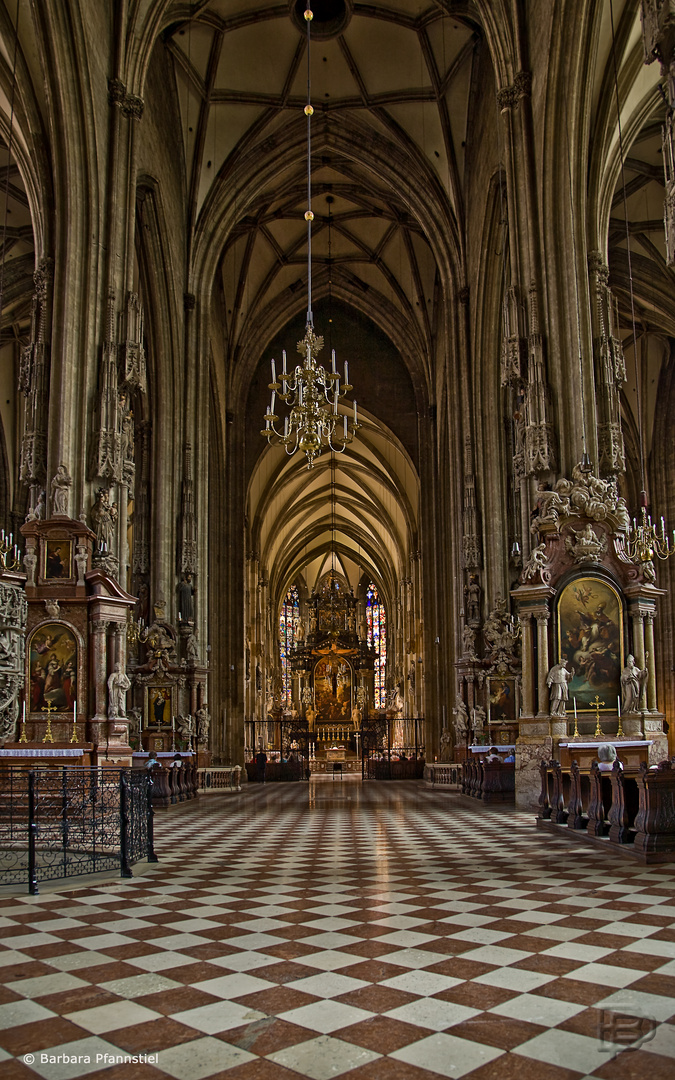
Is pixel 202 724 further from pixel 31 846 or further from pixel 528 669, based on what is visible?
pixel 31 846

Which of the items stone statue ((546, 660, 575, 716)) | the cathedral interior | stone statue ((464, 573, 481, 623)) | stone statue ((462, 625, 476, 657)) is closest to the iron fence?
the cathedral interior

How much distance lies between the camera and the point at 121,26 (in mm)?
16422

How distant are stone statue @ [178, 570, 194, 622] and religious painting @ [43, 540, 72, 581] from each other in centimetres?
824

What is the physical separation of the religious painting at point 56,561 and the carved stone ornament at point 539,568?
23.0 ft

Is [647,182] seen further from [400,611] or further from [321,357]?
[400,611]

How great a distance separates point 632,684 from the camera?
43.6 feet

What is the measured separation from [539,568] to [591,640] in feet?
4.43

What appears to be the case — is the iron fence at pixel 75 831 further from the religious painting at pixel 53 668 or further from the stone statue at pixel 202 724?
the stone statue at pixel 202 724

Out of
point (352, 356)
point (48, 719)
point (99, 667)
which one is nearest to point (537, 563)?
point (99, 667)

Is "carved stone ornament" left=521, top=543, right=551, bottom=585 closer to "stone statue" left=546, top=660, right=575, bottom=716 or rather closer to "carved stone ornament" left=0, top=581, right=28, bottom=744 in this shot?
"stone statue" left=546, top=660, right=575, bottom=716

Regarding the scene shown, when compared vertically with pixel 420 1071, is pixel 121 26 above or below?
above

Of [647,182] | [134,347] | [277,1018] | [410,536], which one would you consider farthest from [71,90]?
[410,536]

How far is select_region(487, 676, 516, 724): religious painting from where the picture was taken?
19.5 meters

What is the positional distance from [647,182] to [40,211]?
14.5 metres
